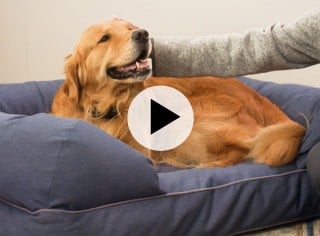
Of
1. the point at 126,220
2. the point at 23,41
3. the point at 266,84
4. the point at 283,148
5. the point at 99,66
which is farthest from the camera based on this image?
the point at 23,41

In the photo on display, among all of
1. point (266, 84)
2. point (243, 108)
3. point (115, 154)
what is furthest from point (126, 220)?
point (266, 84)

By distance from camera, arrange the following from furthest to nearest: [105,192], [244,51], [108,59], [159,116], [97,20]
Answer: [97,20]
[159,116]
[108,59]
[244,51]
[105,192]

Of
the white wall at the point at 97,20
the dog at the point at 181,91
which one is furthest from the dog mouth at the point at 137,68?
the white wall at the point at 97,20

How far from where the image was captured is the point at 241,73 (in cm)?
139

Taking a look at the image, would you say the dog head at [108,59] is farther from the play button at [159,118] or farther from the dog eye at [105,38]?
the play button at [159,118]

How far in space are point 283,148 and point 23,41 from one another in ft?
5.53

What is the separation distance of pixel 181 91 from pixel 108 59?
353 mm

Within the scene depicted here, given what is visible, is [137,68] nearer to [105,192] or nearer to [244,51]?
[244,51]

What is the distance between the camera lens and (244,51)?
1363 millimetres

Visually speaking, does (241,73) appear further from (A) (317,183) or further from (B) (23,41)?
(B) (23,41)

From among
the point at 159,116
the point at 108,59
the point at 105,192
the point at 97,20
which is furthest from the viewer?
the point at 97,20

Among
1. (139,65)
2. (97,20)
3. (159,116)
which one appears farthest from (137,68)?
(97,20)

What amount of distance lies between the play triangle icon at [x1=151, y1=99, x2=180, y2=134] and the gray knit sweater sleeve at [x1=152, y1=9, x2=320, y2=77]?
19 cm

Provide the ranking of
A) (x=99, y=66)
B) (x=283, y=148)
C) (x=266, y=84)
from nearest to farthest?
(x=283, y=148)
(x=99, y=66)
(x=266, y=84)
